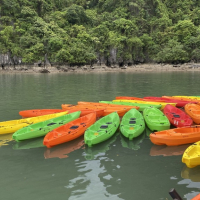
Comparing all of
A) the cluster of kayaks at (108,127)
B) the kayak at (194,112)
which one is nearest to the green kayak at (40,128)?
the cluster of kayaks at (108,127)

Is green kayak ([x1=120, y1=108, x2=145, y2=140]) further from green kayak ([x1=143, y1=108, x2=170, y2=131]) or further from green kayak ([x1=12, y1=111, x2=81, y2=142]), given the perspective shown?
green kayak ([x1=12, y1=111, x2=81, y2=142])

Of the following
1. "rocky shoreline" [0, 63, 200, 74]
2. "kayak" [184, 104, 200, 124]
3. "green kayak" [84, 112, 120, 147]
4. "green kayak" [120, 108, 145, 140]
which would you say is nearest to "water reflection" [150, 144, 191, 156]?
"green kayak" [120, 108, 145, 140]

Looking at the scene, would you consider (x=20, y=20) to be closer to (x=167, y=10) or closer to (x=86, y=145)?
(x=167, y=10)

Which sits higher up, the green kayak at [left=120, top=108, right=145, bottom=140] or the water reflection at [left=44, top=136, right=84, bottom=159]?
the green kayak at [left=120, top=108, right=145, bottom=140]

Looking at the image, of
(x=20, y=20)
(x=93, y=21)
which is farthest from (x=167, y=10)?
(x=20, y=20)

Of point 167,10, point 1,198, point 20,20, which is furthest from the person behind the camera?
point 167,10

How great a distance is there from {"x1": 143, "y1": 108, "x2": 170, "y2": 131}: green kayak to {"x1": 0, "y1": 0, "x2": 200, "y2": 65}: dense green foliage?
1856 inches

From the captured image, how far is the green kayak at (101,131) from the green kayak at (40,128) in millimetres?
1591

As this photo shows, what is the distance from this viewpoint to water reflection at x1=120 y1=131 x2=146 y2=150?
7746mm

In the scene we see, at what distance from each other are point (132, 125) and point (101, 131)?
4.92ft

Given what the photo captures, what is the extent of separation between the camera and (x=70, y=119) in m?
9.84

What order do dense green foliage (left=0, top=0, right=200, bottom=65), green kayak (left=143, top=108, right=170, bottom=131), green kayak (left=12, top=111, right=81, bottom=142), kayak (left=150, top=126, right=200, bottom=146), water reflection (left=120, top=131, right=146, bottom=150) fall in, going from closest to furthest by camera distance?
kayak (left=150, top=126, right=200, bottom=146), water reflection (left=120, top=131, right=146, bottom=150), green kayak (left=12, top=111, right=81, bottom=142), green kayak (left=143, top=108, right=170, bottom=131), dense green foliage (left=0, top=0, right=200, bottom=65)

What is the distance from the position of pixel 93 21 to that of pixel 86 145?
65683 millimetres

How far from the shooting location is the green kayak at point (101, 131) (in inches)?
295
